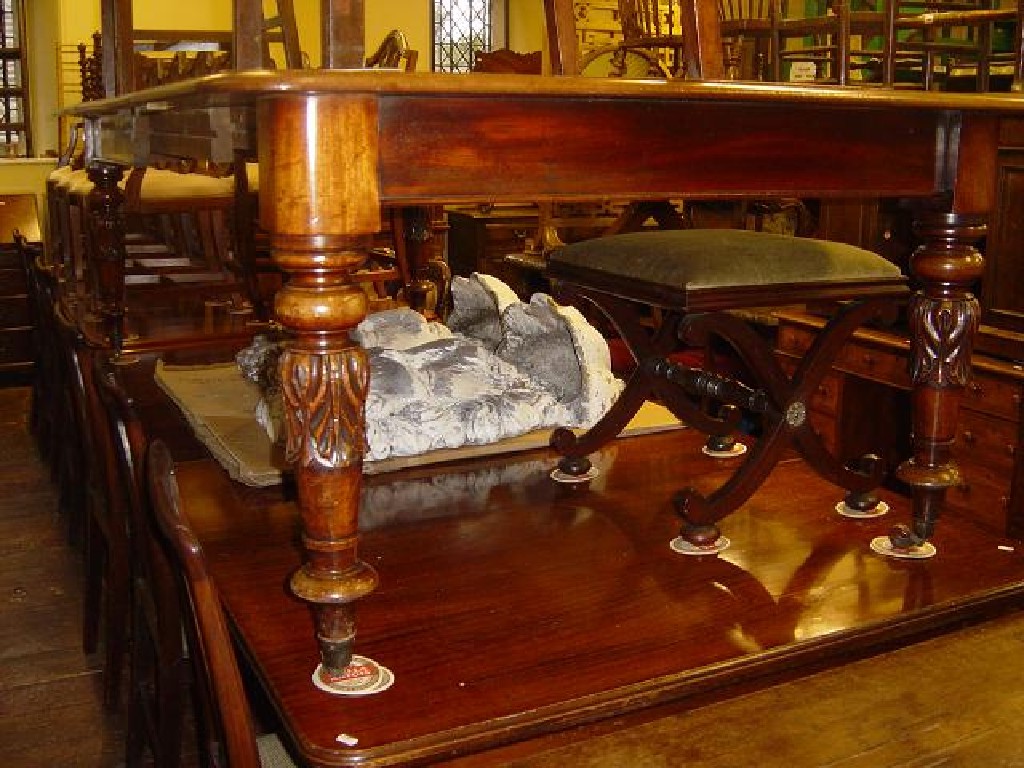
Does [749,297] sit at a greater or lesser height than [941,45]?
lesser

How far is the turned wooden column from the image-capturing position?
1.17 meters

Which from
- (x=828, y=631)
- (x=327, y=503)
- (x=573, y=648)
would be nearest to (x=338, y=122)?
(x=327, y=503)

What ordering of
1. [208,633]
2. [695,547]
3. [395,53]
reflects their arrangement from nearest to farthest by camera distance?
[208,633], [695,547], [395,53]

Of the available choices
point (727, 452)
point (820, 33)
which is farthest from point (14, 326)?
point (727, 452)

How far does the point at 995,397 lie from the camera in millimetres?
3145

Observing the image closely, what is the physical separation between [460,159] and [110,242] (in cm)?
233

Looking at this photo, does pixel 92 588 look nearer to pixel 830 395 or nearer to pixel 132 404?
pixel 132 404

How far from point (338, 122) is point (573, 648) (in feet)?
2.36

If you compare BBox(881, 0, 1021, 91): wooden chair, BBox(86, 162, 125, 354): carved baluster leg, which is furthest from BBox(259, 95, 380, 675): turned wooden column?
BBox(881, 0, 1021, 91): wooden chair

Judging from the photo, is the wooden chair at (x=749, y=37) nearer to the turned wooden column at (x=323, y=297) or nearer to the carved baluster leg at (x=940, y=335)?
the carved baluster leg at (x=940, y=335)

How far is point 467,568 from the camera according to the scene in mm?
1709

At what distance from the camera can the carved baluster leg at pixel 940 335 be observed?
65.7 inches

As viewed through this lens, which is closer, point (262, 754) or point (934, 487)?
point (262, 754)

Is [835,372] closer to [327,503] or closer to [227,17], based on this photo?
[327,503]
